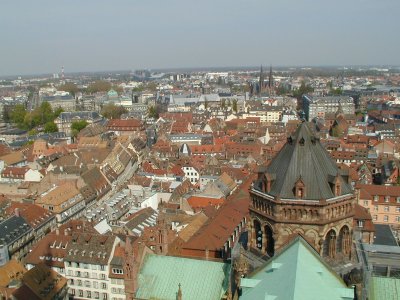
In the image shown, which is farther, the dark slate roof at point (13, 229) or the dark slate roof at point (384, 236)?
the dark slate roof at point (13, 229)

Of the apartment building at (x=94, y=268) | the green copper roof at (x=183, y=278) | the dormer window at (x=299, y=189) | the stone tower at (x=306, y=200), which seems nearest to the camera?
the dormer window at (x=299, y=189)

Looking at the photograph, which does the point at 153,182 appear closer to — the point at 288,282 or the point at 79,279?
the point at 79,279

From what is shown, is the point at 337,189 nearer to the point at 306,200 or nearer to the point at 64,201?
the point at 306,200

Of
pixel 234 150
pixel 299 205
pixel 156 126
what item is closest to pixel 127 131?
pixel 156 126

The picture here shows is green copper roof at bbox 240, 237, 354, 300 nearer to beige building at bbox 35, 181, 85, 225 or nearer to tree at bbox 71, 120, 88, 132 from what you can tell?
beige building at bbox 35, 181, 85, 225

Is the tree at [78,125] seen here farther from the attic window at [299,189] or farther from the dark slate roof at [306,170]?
the attic window at [299,189]

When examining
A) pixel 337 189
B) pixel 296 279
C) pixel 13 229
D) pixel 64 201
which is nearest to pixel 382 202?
pixel 337 189

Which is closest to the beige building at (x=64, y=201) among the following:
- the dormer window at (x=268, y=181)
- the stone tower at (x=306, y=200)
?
the stone tower at (x=306, y=200)
